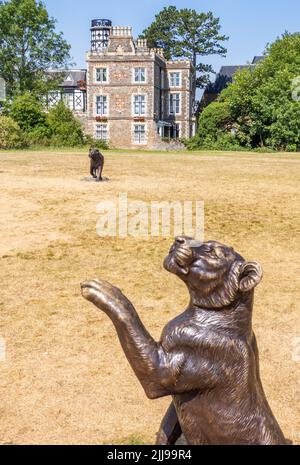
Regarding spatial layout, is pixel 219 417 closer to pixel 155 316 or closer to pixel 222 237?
pixel 155 316

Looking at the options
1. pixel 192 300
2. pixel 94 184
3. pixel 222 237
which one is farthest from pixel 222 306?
pixel 94 184

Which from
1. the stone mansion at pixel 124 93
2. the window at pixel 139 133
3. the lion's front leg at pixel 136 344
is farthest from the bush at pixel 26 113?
the lion's front leg at pixel 136 344

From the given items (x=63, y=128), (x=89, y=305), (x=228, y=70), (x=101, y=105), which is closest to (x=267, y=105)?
(x=63, y=128)

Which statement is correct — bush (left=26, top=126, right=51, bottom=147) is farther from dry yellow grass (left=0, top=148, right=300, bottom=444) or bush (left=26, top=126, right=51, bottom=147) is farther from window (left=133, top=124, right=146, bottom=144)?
dry yellow grass (left=0, top=148, right=300, bottom=444)

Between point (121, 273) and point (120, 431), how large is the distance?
451 cm

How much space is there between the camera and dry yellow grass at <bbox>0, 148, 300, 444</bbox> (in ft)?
16.5

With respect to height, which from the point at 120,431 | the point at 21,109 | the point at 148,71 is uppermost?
the point at 148,71

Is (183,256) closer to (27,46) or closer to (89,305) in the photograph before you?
(89,305)

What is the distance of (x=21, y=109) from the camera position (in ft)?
135

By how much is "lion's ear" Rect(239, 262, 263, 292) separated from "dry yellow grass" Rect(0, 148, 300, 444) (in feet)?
8.50

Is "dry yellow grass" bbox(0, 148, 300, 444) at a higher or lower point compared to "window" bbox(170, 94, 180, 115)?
lower

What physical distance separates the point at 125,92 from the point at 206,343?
4991cm

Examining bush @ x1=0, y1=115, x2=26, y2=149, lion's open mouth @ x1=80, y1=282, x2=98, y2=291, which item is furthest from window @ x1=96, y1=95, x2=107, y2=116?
lion's open mouth @ x1=80, y1=282, x2=98, y2=291

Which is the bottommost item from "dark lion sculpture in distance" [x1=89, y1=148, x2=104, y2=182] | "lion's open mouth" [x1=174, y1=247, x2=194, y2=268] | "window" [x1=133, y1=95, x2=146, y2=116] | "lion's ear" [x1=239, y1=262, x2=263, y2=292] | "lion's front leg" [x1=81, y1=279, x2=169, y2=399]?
"lion's front leg" [x1=81, y1=279, x2=169, y2=399]
